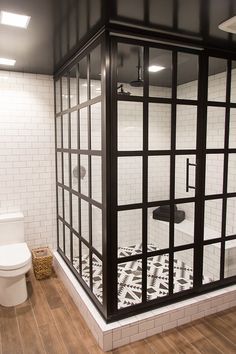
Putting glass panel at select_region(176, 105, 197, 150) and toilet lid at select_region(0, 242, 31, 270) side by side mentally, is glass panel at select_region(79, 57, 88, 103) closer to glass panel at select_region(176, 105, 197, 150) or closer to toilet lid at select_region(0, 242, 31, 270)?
glass panel at select_region(176, 105, 197, 150)

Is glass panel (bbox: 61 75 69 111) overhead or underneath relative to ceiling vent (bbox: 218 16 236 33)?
underneath

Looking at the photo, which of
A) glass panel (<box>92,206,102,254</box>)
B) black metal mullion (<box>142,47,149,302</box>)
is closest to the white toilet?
glass panel (<box>92,206,102,254</box>)

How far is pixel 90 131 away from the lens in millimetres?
2391

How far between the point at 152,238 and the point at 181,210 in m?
0.43

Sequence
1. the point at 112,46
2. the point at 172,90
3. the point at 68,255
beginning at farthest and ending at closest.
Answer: the point at 68,255 → the point at 172,90 → the point at 112,46

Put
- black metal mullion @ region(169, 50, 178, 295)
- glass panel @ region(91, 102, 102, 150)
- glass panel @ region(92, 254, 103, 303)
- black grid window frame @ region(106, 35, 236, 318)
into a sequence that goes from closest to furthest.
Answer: black grid window frame @ region(106, 35, 236, 318)
black metal mullion @ region(169, 50, 178, 295)
glass panel @ region(91, 102, 102, 150)
glass panel @ region(92, 254, 103, 303)

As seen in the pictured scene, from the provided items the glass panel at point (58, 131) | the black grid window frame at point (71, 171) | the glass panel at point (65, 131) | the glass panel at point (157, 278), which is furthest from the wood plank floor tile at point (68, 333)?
the glass panel at point (58, 131)

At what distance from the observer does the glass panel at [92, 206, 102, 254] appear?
2.38 metres

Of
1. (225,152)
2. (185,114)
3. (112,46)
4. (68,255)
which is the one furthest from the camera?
(68,255)

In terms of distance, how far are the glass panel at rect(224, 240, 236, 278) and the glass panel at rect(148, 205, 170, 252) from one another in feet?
2.05

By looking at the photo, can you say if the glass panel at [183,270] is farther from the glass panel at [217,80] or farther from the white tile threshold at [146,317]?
the glass panel at [217,80]

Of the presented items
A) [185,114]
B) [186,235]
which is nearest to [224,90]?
[185,114]

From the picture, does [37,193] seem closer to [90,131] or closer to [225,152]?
[90,131]

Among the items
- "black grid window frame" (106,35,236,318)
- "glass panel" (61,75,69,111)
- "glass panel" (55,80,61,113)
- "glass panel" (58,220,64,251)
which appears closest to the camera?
"black grid window frame" (106,35,236,318)
